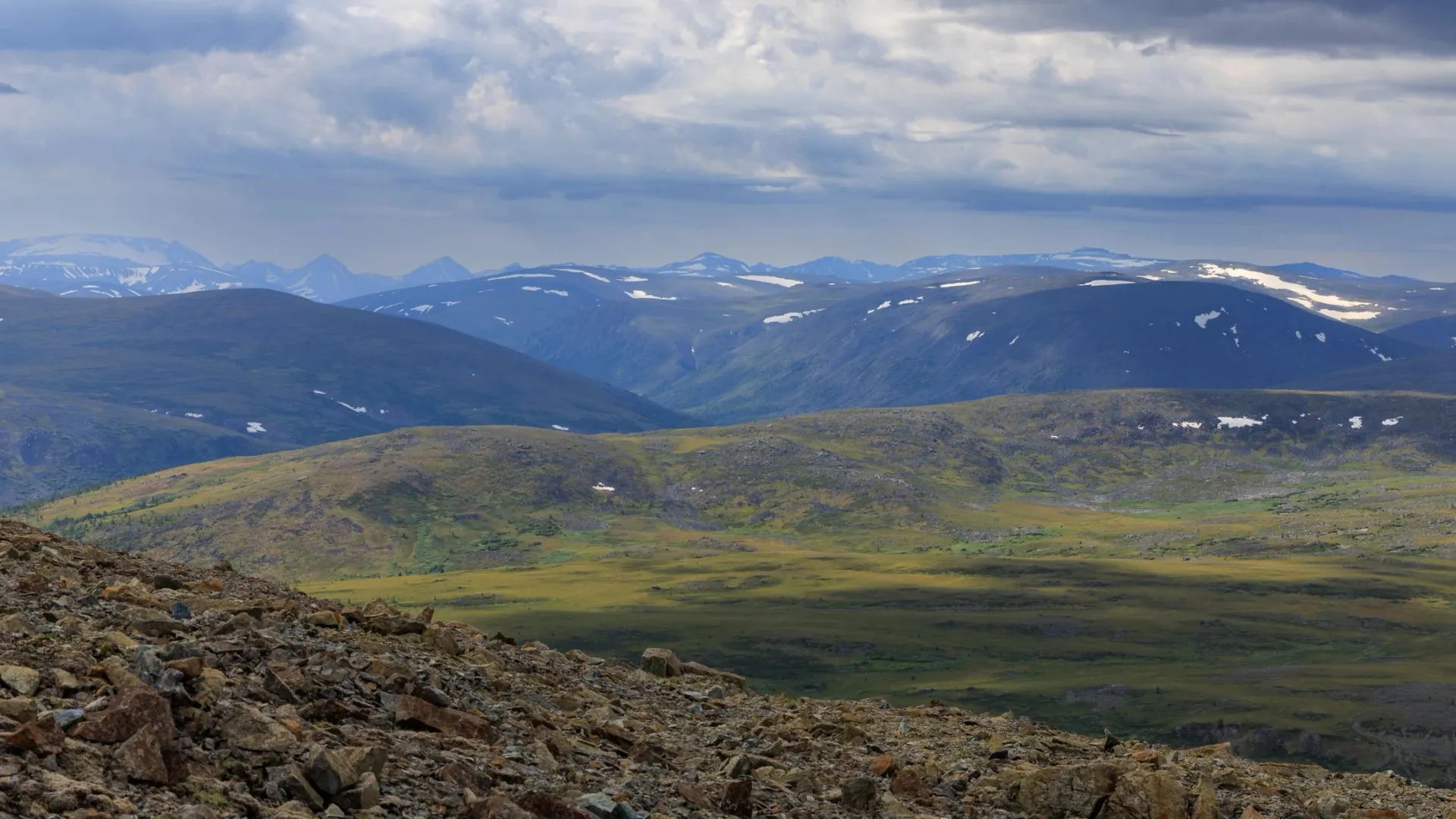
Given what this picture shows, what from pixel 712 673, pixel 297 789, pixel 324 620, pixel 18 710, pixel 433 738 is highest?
pixel 18 710

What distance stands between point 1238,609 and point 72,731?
573ft

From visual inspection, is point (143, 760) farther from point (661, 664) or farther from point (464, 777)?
point (661, 664)

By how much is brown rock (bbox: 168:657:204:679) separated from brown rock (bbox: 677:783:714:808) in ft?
25.7

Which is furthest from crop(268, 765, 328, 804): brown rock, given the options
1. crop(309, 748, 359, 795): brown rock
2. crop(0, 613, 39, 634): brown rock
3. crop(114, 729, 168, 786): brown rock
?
crop(0, 613, 39, 634): brown rock

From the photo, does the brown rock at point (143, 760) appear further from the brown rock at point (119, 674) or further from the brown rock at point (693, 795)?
the brown rock at point (693, 795)

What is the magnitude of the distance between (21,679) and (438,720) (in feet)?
21.4

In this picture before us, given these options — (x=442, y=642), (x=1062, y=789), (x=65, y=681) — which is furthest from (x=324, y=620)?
(x=1062, y=789)

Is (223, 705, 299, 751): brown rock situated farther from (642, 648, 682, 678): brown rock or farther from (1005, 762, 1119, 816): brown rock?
(642, 648, 682, 678): brown rock

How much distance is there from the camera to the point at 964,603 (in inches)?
7042

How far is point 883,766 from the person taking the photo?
26.1 metres

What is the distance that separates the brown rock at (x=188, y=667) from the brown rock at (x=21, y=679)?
1.78 m

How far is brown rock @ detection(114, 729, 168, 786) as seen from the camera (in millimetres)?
15891

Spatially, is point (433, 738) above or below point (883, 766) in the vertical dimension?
above

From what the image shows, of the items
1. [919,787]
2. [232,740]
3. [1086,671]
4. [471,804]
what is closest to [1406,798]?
[919,787]
